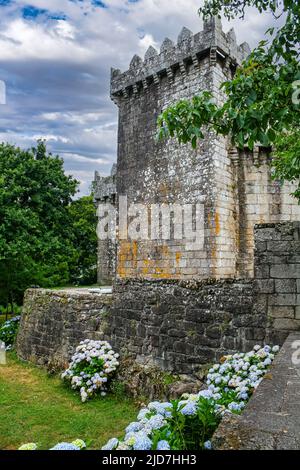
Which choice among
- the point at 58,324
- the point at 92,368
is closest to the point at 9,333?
the point at 58,324

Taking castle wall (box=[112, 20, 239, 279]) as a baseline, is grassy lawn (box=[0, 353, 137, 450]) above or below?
below

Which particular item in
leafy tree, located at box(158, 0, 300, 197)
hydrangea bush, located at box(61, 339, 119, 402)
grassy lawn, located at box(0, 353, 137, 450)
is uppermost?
leafy tree, located at box(158, 0, 300, 197)

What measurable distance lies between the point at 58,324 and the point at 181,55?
29.1 ft

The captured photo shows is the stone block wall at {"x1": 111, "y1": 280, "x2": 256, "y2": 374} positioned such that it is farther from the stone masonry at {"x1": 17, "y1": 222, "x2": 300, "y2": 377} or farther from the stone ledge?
the stone ledge

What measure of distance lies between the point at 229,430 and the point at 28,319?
381 inches

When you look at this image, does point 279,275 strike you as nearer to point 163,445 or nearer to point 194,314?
point 194,314

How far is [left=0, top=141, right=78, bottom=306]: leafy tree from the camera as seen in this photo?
49.1 feet

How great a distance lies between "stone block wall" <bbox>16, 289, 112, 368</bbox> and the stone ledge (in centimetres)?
556

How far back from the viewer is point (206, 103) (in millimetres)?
4414

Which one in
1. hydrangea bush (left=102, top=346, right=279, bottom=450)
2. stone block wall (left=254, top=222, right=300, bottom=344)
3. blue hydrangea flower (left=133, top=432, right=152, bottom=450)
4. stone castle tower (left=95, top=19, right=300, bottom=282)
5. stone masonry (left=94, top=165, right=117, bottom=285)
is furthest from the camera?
stone masonry (left=94, top=165, right=117, bottom=285)

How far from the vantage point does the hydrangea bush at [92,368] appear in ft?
23.8

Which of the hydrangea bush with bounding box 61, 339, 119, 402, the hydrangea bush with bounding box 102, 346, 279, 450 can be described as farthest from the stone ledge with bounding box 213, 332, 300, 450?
the hydrangea bush with bounding box 61, 339, 119, 402

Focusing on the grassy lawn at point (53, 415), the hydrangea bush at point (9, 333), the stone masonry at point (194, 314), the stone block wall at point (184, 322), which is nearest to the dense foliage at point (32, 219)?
the hydrangea bush at point (9, 333)

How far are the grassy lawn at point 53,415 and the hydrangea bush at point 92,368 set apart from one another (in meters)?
0.20
